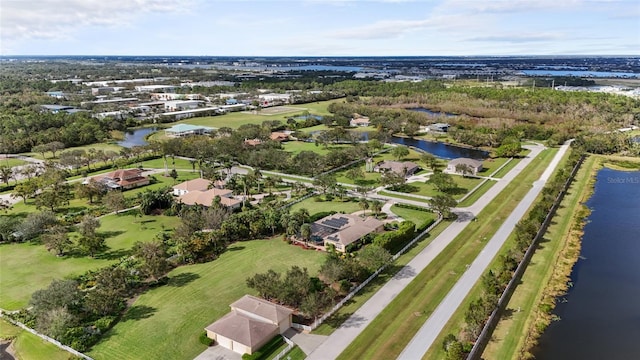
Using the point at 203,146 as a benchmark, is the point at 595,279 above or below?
below

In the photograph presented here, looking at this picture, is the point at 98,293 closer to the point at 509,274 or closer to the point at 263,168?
the point at 509,274

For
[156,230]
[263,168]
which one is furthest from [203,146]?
[156,230]

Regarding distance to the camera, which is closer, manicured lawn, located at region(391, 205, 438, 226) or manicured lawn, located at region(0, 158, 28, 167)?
manicured lawn, located at region(391, 205, 438, 226)

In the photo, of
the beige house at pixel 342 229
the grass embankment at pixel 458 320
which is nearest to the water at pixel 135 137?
the beige house at pixel 342 229

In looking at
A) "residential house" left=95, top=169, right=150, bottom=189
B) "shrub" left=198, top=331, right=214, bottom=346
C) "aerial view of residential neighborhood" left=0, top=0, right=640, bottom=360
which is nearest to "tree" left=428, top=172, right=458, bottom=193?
"aerial view of residential neighborhood" left=0, top=0, right=640, bottom=360

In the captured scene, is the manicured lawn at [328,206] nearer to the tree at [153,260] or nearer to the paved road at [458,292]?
the paved road at [458,292]

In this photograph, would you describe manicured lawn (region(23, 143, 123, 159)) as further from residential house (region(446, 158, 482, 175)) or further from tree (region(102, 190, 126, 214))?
residential house (region(446, 158, 482, 175))
